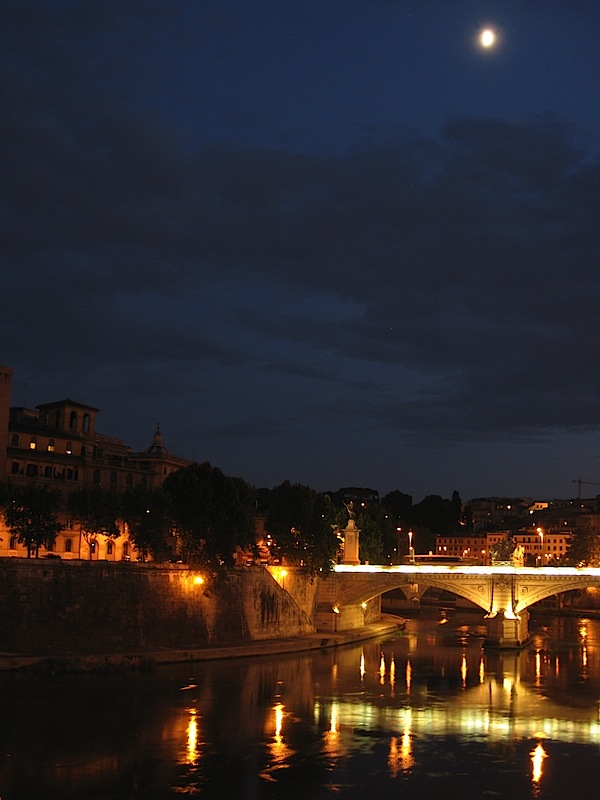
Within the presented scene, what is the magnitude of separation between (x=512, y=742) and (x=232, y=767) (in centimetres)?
1060

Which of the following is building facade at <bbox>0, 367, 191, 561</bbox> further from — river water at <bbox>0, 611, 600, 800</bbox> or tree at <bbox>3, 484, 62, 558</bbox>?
river water at <bbox>0, 611, 600, 800</bbox>

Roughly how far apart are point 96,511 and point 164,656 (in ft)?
50.3

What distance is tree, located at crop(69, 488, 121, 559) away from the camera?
61594 mm

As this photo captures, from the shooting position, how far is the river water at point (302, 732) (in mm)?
28625

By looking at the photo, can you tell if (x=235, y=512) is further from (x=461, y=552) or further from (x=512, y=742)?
(x=461, y=552)

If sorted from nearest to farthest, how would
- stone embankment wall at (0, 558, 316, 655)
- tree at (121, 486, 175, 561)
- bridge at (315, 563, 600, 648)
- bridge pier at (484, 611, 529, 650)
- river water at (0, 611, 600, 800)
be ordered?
river water at (0, 611, 600, 800) < stone embankment wall at (0, 558, 316, 655) < tree at (121, 486, 175, 561) < bridge pier at (484, 611, 529, 650) < bridge at (315, 563, 600, 648)

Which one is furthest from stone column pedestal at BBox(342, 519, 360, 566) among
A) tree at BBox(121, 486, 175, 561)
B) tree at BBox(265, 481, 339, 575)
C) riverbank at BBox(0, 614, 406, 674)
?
tree at BBox(121, 486, 175, 561)

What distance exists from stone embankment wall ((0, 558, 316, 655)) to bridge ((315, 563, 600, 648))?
808 cm

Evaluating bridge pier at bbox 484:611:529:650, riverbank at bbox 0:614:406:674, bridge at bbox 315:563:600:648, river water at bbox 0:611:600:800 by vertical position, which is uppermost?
bridge at bbox 315:563:600:648

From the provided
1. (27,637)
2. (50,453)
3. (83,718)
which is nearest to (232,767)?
(83,718)

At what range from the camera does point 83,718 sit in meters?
36.0

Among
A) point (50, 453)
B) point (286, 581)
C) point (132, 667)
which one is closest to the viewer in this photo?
point (132, 667)

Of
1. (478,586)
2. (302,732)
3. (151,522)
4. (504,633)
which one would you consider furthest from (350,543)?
(302,732)

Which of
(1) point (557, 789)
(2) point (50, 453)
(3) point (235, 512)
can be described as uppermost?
(2) point (50, 453)
